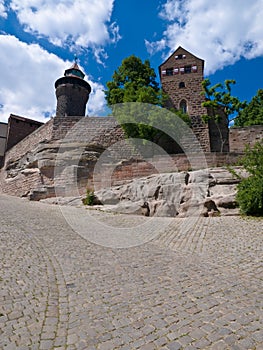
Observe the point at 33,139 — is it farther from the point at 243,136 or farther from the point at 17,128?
the point at 243,136

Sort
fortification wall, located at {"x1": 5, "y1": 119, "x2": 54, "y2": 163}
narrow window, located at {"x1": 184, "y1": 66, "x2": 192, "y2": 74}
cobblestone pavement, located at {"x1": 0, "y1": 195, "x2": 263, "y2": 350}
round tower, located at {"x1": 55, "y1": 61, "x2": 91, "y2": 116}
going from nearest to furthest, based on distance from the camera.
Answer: cobblestone pavement, located at {"x1": 0, "y1": 195, "x2": 263, "y2": 350} → fortification wall, located at {"x1": 5, "y1": 119, "x2": 54, "y2": 163} → narrow window, located at {"x1": 184, "y1": 66, "x2": 192, "y2": 74} → round tower, located at {"x1": 55, "y1": 61, "x2": 91, "y2": 116}

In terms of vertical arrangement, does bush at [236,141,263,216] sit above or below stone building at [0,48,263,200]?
below

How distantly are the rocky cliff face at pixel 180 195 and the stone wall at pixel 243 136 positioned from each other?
5959 millimetres

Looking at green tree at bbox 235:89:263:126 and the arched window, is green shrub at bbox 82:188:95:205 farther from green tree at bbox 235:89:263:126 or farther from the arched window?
green tree at bbox 235:89:263:126

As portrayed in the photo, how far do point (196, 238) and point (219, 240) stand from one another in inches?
22.8

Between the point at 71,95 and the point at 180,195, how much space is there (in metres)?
22.4

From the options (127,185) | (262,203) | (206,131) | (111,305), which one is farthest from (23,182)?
(111,305)

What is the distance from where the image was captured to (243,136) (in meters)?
16.8

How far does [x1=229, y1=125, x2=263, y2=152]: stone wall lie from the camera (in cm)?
1658

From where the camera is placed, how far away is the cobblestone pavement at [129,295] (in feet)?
7.54

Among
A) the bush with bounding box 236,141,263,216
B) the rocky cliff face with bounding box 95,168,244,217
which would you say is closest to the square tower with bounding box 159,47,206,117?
the rocky cliff face with bounding box 95,168,244,217

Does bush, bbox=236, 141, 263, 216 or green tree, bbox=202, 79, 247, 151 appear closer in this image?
bush, bbox=236, 141, 263, 216

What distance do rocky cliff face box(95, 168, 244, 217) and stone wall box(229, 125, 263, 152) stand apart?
596cm

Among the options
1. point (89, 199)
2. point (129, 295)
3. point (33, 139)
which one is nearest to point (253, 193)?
point (129, 295)
